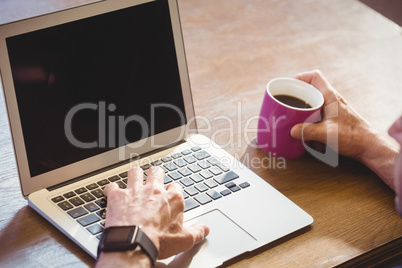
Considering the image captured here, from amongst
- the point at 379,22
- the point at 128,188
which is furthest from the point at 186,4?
the point at 128,188

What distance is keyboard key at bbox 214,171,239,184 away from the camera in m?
1.06

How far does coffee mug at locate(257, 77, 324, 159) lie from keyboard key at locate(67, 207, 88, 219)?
0.42 metres

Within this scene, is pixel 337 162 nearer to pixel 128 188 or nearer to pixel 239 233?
pixel 239 233

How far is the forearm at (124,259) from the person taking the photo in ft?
2.71

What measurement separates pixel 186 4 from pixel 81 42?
0.75 m

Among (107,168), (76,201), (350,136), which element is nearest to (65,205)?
(76,201)

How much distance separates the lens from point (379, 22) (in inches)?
66.6

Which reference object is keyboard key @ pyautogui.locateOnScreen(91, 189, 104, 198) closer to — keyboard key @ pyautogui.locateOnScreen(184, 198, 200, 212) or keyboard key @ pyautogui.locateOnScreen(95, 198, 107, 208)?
keyboard key @ pyautogui.locateOnScreen(95, 198, 107, 208)

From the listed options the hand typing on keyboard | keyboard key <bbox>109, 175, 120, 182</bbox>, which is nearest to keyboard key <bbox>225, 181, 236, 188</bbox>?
the hand typing on keyboard

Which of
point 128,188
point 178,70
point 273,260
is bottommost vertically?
point 273,260

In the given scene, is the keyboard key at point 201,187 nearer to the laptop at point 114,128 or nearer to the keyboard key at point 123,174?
the laptop at point 114,128

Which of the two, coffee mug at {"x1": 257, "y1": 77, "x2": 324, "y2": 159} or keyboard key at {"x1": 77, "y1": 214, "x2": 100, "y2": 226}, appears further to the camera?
coffee mug at {"x1": 257, "y1": 77, "x2": 324, "y2": 159}

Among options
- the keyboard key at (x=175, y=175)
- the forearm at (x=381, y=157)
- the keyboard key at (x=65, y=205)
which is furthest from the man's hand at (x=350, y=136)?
the keyboard key at (x=65, y=205)

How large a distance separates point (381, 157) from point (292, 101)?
0.22 meters
